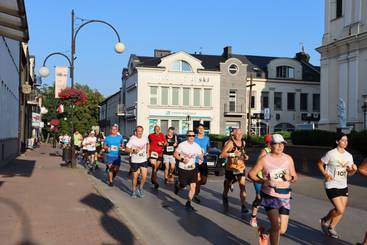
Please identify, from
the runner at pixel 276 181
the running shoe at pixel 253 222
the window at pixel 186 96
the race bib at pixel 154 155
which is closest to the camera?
the runner at pixel 276 181

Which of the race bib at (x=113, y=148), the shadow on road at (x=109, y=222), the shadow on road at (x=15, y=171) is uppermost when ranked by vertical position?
the race bib at (x=113, y=148)

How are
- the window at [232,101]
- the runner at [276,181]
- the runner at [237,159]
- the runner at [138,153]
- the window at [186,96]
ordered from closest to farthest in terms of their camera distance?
1. the runner at [276,181]
2. the runner at [237,159]
3. the runner at [138,153]
4. the window at [186,96]
5. the window at [232,101]

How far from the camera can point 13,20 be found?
1043cm

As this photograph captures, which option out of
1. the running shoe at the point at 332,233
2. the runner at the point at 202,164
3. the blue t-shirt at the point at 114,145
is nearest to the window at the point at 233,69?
the blue t-shirt at the point at 114,145

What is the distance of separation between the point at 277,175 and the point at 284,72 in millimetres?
59959

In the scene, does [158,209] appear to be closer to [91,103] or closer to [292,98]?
[292,98]

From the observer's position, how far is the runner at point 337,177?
8648mm

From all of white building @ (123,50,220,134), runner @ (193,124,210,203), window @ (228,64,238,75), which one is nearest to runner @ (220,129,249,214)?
runner @ (193,124,210,203)

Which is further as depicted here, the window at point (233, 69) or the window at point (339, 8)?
the window at point (233, 69)

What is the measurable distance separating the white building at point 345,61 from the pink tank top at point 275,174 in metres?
32.1

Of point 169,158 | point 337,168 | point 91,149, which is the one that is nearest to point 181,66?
point 91,149

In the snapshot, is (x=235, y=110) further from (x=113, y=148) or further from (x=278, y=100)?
(x=113, y=148)

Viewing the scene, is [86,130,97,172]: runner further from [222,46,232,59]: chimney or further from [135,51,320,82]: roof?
[222,46,232,59]: chimney

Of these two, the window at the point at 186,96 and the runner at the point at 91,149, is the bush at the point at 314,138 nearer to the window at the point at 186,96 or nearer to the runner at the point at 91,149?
the runner at the point at 91,149
